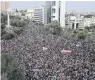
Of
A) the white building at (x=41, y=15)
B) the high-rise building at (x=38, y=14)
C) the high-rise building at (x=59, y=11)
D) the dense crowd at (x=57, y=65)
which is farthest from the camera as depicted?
the high-rise building at (x=38, y=14)

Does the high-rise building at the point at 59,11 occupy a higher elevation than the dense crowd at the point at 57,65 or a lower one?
higher

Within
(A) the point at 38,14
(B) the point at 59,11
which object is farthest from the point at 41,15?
(B) the point at 59,11

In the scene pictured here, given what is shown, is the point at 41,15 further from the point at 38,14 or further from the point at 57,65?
the point at 57,65

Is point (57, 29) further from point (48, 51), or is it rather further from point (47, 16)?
point (47, 16)

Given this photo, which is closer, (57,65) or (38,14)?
(57,65)

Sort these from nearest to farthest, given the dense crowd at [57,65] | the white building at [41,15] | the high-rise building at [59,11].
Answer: the dense crowd at [57,65] → the high-rise building at [59,11] → the white building at [41,15]

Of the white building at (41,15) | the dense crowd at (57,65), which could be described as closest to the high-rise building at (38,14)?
the white building at (41,15)

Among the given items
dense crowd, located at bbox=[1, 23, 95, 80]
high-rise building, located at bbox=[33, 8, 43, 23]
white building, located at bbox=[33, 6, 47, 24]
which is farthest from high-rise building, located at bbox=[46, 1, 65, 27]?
dense crowd, located at bbox=[1, 23, 95, 80]

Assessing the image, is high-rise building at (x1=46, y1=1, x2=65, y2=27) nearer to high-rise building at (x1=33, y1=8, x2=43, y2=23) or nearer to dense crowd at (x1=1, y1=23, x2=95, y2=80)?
high-rise building at (x1=33, y1=8, x2=43, y2=23)

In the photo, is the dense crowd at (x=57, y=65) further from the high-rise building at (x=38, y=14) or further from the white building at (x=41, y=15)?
the high-rise building at (x=38, y=14)

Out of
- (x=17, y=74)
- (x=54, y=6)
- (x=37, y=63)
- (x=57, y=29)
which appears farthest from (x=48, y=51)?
(x=54, y=6)

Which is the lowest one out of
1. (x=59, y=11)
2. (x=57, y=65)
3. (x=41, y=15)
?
(x=57, y=65)
